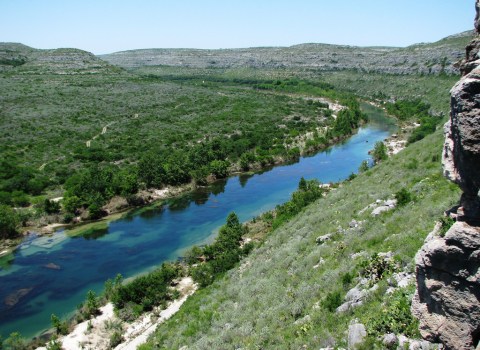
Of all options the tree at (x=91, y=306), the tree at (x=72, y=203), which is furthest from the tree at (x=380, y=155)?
the tree at (x=91, y=306)

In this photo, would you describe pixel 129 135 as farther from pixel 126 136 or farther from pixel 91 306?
pixel 91 306

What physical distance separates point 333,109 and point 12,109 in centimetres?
8420

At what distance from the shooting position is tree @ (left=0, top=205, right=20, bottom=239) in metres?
36.6

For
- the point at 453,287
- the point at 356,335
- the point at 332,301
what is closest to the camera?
the point at 453,287

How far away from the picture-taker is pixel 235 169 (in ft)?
200

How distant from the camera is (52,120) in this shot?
8269 cm

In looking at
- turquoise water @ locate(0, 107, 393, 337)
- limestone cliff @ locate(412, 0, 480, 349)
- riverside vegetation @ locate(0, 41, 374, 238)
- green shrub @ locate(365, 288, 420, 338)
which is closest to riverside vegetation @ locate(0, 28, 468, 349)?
green shrub @ locate(365, 288, 420, 338)

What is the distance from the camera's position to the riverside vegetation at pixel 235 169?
14133mm

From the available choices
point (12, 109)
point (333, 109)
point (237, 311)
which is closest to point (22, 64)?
point (12, 109)

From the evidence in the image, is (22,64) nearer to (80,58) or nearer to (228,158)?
(80,58)

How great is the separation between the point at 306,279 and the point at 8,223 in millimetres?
32496

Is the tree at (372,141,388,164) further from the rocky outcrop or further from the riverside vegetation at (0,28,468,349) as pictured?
the rocky outcrop

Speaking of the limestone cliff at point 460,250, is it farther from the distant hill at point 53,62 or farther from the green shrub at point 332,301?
the distant hill at point 53,62

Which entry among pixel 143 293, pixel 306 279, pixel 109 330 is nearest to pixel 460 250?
pixel 306 279
